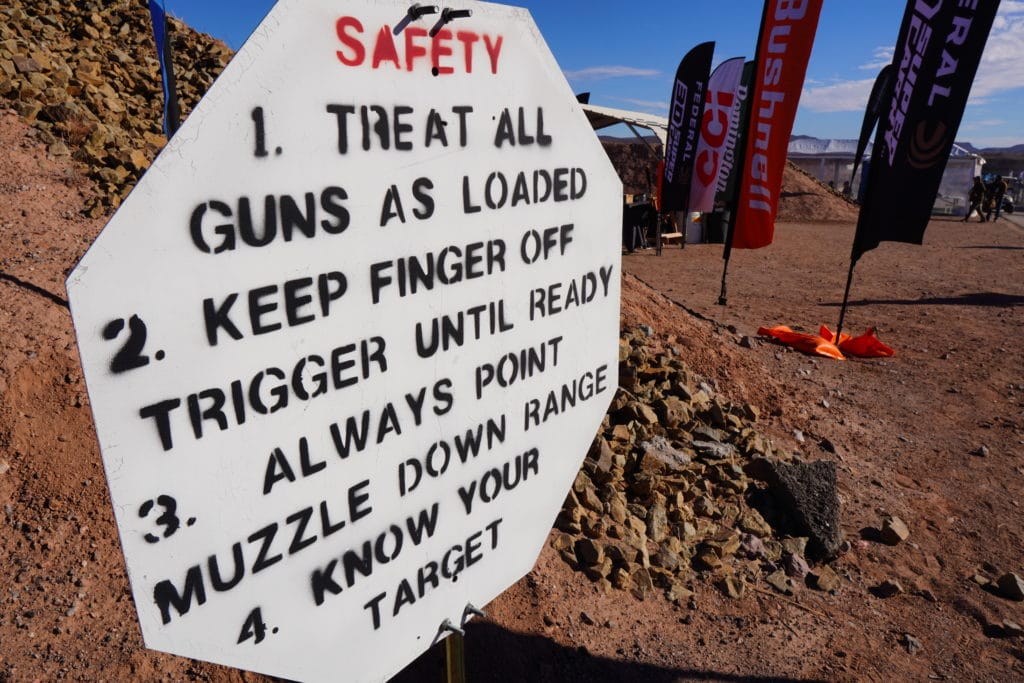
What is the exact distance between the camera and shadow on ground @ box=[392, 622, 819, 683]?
2.79 meters

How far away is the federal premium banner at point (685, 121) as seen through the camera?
11.4 metres

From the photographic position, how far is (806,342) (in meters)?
7.50

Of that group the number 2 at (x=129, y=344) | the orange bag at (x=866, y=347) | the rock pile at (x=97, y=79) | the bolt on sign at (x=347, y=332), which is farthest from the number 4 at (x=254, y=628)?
the orange bag at (x=866, y=347)

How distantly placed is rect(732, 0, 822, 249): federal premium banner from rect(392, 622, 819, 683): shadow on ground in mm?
5483

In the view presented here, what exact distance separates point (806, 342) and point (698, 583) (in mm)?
4808

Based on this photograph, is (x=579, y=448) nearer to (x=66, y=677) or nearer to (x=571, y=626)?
(x=571, y=626)

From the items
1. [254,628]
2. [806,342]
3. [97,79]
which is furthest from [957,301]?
[97,79]

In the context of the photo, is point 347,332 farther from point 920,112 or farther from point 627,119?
point 627,119

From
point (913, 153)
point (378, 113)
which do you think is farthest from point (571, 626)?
point (913, 153)

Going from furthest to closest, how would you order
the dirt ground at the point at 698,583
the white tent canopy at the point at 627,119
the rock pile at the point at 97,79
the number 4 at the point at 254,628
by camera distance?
the white tent canopy at the point at 627,119 → the rock pile at the point at 97,79 → the dirt ground at the point at 698,583 → the number 4 at the point at 254,628

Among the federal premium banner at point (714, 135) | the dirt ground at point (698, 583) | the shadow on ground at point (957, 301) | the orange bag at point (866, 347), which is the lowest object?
the shadow on ground at point (957, 301)

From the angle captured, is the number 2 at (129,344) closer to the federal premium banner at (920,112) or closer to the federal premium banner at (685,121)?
the federal premium banner at (920,112)

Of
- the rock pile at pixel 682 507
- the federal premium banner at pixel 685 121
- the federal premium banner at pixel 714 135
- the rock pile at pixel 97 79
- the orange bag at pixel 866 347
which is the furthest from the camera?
the federal premium banner at pixel 714 135

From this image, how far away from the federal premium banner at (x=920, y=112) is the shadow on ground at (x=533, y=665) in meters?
5.48
